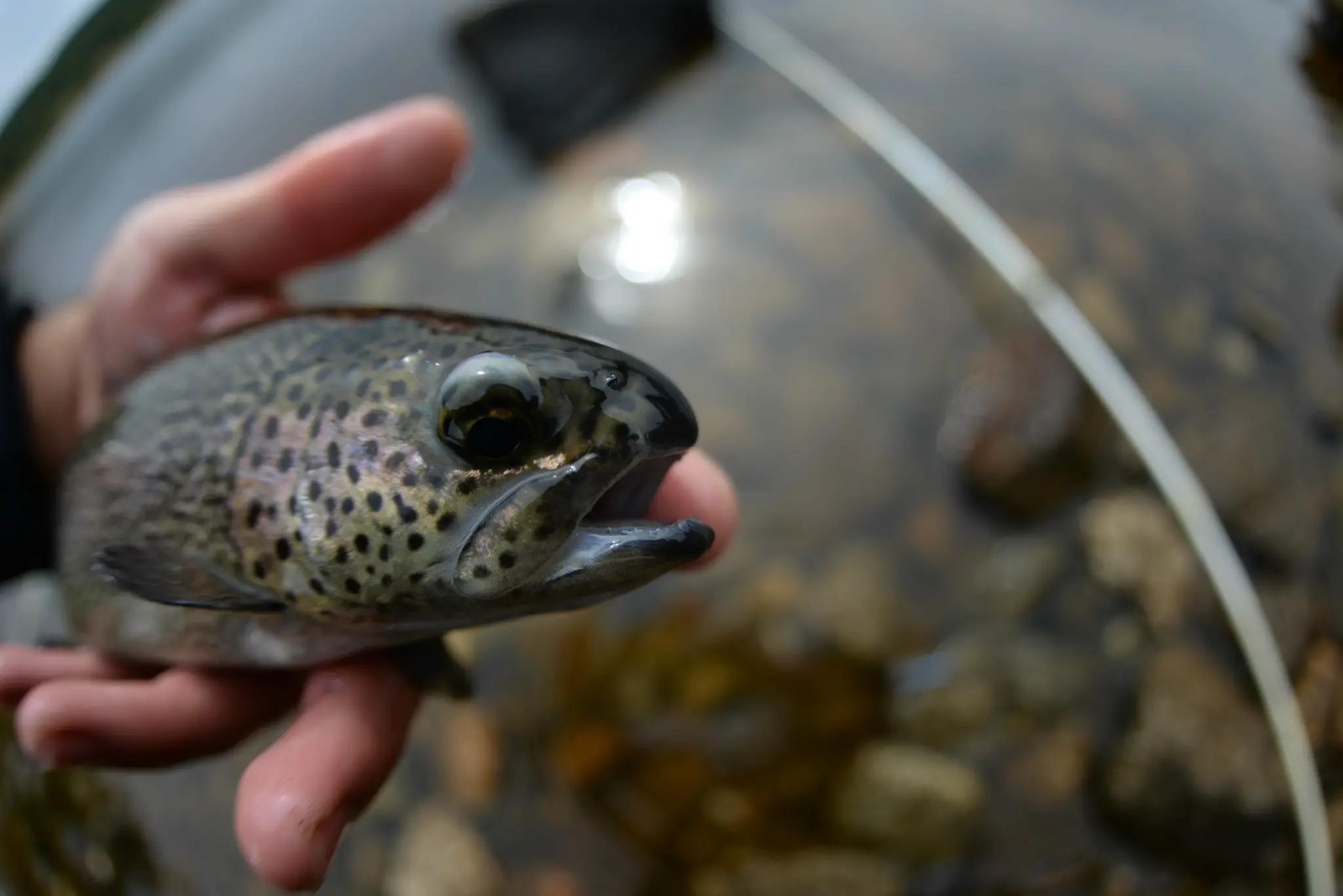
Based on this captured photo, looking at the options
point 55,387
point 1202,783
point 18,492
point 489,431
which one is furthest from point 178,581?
point 1202,783

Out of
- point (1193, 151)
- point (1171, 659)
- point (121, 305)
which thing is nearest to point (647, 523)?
point (121, 305)

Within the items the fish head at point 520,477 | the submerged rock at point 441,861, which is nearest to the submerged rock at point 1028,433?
the submerged rock at point 441,861

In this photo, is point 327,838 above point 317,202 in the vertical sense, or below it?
below

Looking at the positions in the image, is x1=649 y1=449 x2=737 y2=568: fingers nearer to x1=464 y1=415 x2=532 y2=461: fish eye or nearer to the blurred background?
x1=464 y1=415 x2=532 y2=461: fish eye

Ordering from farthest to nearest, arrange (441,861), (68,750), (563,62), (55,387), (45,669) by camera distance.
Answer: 1. (563,62)
2. (441,861)
3. (55,387)
4. (45,669)
5. (68,750)

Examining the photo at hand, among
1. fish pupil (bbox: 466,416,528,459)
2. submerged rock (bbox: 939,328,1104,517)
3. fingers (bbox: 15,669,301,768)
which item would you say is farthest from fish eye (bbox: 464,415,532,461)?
submerged rock (bbox: 939,328,1104,517)

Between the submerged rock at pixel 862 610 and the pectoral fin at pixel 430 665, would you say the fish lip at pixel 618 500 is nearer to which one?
the pectoral fin at pixel 430 665

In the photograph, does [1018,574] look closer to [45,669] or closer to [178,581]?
[178,581]

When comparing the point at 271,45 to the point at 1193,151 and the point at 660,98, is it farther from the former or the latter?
the point at 1193,151
